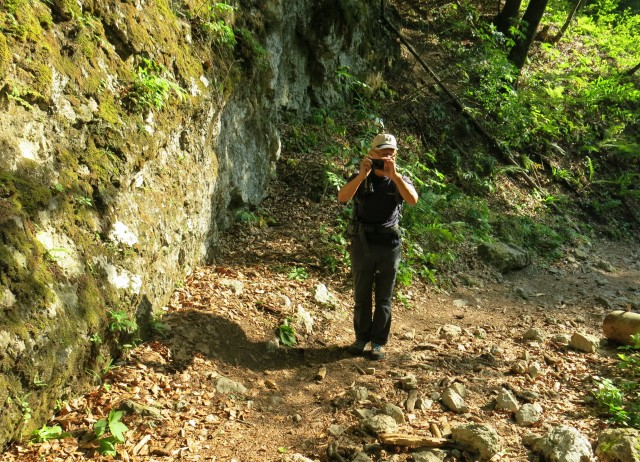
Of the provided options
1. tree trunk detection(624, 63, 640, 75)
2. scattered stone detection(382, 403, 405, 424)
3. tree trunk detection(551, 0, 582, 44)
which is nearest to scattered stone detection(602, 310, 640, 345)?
scattered stone detection(382, 403, 405, 424)

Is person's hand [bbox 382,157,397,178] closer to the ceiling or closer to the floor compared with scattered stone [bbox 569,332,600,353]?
closer to the ceiling

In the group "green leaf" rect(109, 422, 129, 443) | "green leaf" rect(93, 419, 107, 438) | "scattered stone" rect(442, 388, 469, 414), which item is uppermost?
"scattered stone" rect(442, 388, 469, 414)

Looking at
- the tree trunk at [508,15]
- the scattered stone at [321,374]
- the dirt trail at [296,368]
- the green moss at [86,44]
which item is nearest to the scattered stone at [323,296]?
the dirt trail at [296,368]

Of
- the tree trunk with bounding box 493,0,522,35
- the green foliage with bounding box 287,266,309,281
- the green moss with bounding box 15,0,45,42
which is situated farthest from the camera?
the tree trunk with bounding box 493,0,522,35

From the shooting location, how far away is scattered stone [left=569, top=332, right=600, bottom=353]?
18.5ft

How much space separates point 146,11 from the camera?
5406 millimetres

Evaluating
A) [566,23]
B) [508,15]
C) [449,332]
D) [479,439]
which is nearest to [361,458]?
[479,439]

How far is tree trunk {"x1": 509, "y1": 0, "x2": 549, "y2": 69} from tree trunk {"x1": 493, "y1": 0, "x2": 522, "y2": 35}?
1.25ft

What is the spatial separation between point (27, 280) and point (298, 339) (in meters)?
2.98

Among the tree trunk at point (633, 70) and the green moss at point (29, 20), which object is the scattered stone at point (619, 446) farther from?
the tree trunk at point (633, 70)

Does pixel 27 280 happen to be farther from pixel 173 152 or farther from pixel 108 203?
pixel 173 152

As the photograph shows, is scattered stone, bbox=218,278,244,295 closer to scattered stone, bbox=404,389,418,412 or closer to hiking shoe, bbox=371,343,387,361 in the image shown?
hiking shoe, bbox=371,343,387,361

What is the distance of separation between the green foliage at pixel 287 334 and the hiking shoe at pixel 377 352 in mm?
914

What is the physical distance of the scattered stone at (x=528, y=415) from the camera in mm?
3916
